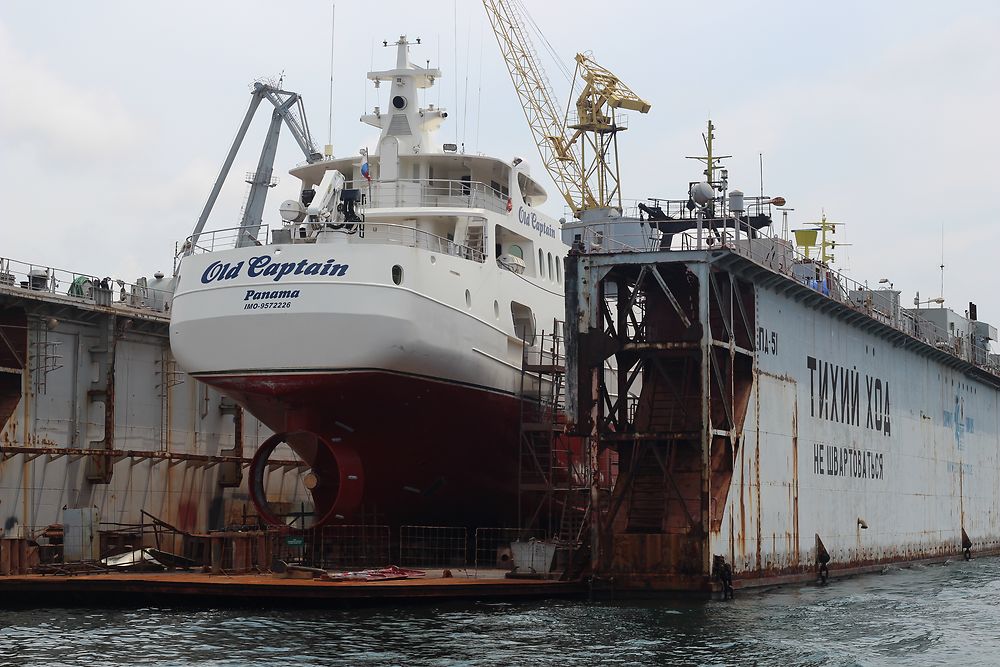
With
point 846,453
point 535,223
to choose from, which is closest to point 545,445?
point 535,223

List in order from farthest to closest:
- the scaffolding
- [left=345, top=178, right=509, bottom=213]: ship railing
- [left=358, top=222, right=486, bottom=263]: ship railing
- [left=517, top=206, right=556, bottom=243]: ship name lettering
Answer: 1. [left=517, top=206, right=556, bottom=243]: ship name lettering
2. [left=345, top=178, right=509, bottom=213]: ship railing
3. the scaffolding
4. [left=358, top=222, right=486, bottom=263]: ship railing

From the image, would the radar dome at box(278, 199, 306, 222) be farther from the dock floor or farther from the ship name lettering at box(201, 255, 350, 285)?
the dock floor

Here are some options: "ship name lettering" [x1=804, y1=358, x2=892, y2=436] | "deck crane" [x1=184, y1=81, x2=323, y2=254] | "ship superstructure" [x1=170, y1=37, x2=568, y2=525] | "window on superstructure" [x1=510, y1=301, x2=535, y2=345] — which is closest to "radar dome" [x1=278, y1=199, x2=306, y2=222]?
"ship superstructure" [x1=170, y1=37, x2=568, y2=525]

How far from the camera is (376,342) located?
29.2 m

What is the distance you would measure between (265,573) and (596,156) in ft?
109

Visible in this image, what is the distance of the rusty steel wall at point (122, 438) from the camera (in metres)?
34.4

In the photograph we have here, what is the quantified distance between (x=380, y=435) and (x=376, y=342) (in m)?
2.53

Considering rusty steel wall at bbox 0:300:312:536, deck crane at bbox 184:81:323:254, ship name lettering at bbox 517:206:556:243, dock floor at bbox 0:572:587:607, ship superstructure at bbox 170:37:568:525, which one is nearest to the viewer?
dock floor at bbox 0:572:587:607

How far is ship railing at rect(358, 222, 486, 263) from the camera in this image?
32094mm

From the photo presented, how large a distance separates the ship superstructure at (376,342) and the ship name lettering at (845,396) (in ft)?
23.7

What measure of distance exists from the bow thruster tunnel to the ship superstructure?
0.10 ft

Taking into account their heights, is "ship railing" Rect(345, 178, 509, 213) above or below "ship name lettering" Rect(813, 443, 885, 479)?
above

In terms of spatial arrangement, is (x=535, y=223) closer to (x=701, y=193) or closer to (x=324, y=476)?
(x=701, y=193)

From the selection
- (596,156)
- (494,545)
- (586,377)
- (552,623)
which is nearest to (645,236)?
(586,377)
